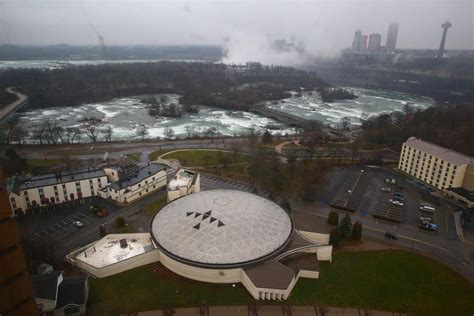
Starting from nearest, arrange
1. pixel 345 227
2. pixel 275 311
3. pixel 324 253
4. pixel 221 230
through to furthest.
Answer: pixel 275 311
pixel 221 230
pixel 324 253
pixel 345 227

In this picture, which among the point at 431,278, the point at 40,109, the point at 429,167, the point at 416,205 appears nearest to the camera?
the point at 431,278

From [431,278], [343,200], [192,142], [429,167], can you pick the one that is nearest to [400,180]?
[429,167]

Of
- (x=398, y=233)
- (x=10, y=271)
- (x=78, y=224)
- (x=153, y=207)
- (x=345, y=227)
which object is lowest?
(x=78, y=224)

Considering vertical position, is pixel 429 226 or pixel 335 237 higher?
pixel 335 237

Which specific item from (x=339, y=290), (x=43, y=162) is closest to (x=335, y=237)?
(x=339, y=290)

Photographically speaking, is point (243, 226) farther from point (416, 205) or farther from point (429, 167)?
point (429, 167)

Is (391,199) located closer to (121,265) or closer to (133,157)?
(121,265)

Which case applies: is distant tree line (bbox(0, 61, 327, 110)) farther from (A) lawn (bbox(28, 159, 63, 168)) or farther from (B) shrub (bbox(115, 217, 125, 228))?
(B) shrub (bbox(115, 217, 125, 228))

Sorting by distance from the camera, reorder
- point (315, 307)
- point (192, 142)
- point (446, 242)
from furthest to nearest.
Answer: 1. point (192, 142)
2. point (446, 242)
3. point (315, 307)
